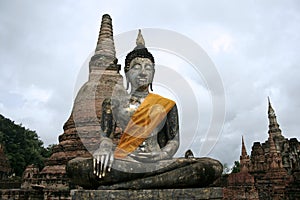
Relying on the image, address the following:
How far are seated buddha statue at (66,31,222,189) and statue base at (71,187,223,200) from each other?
138mm

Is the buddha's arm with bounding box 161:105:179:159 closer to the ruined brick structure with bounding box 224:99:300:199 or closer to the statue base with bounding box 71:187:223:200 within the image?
the statue base with bounding box 71:187:223:200

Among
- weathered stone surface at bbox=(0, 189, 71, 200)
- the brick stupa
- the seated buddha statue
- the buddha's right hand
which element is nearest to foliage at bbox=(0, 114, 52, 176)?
weathered stone surface at bbox=(0, 189, 71, 200)

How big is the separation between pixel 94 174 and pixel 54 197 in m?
8.12

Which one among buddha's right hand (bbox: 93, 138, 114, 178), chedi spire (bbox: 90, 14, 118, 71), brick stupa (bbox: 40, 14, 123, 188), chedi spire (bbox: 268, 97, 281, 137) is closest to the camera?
buddha's right hand (bbox: 93, 138, 114, 178)

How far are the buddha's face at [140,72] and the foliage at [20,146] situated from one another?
31.5 meters

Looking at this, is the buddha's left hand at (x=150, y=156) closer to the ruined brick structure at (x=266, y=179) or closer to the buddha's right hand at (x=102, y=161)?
the buddha's right hand at (x=102, y=161)

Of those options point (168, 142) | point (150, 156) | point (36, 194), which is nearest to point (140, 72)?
point (168, 142)

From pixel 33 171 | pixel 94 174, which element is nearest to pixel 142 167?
pixel 94 174

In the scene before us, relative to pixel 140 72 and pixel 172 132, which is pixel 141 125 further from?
pixel 140 72

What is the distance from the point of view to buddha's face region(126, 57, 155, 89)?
4.45 metres

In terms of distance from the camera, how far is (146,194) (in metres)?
3.32

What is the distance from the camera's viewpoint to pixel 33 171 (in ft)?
41.4

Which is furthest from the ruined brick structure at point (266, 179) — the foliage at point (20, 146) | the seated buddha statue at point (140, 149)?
the foliage at point (20, 146)

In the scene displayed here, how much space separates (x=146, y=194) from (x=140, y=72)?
6.26ft
